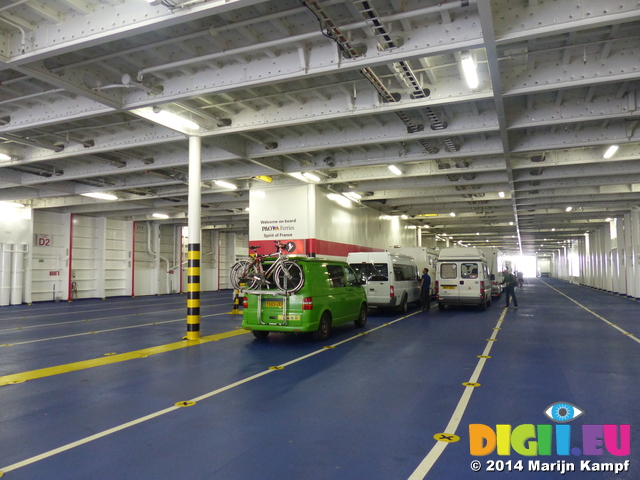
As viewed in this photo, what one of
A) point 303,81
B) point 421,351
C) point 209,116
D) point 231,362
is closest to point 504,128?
point 303,81

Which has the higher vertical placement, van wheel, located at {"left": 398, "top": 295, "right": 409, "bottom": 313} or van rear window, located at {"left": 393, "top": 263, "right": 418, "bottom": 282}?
van rear window, located at {"left": 393, "top": 263, "right": 418, "bottom": 282}

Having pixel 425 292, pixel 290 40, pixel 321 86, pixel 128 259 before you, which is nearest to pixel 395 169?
pixel 425 292

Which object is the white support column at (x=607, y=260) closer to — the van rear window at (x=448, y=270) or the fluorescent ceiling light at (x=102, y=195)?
the van rear window at (x=448, y=270)

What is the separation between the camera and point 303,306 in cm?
966

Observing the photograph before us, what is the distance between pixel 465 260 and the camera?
1752 cm

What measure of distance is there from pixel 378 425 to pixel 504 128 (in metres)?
8.24

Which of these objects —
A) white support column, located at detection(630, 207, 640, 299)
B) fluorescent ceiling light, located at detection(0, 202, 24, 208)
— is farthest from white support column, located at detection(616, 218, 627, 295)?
fluorescent ceiling light, located at detection(0, 202, 24, 208)

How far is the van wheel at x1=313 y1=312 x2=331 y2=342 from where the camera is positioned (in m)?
10.2

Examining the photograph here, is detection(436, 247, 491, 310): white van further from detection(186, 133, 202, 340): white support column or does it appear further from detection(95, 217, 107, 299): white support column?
detection(95, 217, 107, 299): white support column

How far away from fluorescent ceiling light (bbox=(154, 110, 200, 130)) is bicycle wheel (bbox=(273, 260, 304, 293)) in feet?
14.0

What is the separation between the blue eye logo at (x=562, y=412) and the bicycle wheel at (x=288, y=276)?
209 inches

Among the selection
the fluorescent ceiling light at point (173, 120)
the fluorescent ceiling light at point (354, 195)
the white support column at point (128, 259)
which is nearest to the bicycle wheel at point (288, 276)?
the fluorescent ceiling light at point (173, 120)

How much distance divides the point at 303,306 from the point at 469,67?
5.55 meters

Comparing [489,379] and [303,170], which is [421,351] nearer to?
[489,379]
